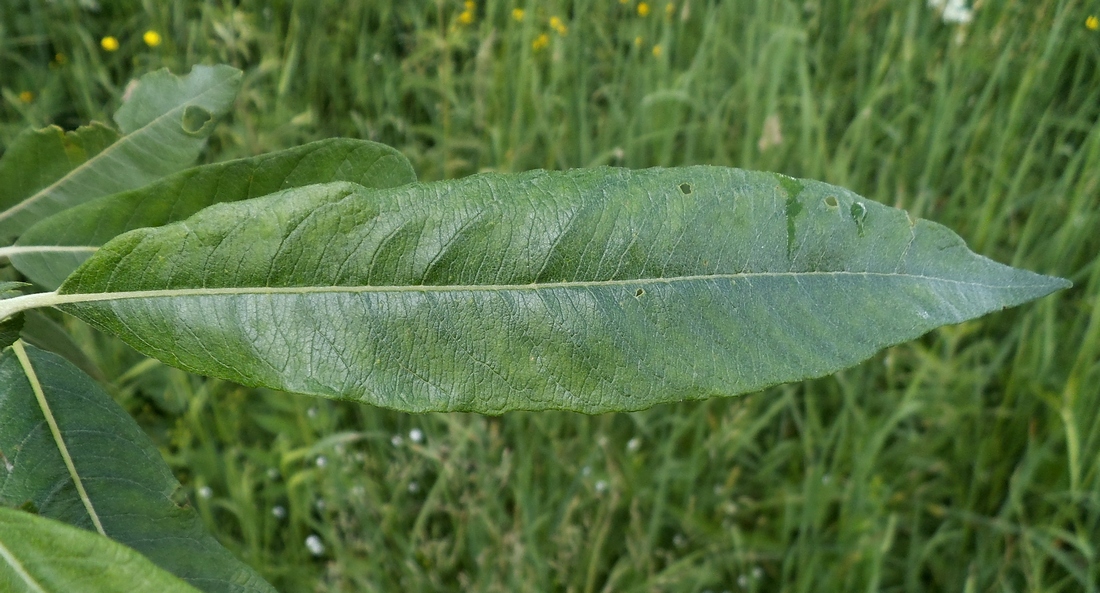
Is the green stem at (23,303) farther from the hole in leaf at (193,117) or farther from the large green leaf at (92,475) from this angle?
the hole in leaf at (193,117)

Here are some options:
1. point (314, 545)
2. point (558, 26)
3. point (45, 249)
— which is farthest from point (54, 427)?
point (558, 26)

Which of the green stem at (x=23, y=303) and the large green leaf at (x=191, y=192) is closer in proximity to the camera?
the green stem at (x=23, y=303)

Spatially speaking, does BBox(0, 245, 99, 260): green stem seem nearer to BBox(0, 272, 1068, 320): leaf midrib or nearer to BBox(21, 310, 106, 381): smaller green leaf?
BBox(21, 310, 106, 381): smaller green leaf

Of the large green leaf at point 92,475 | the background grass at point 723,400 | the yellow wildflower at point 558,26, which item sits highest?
the yellow wildflower at point 558,26

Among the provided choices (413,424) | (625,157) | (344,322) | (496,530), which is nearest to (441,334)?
(344,322)

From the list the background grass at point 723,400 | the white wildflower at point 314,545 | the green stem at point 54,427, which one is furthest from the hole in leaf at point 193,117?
the white wildflower at point 314,545

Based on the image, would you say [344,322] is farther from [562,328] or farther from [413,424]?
[413,424]
